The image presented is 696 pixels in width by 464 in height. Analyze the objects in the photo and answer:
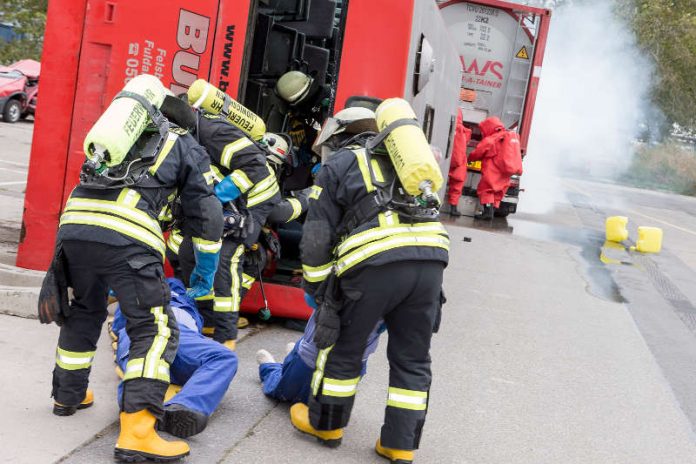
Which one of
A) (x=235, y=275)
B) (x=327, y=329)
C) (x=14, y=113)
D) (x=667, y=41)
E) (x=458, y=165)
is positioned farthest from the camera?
(x=667, y=41)

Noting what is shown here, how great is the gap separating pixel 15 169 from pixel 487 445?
1050 centimetres

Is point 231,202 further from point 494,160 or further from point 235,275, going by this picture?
point 494,160

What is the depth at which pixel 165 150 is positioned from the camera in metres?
4.25

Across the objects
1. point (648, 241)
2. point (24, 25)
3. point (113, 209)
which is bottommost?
point (648, 241)

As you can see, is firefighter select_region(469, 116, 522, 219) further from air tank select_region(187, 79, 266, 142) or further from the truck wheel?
the truck wheel

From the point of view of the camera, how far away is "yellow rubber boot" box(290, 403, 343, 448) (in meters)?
4.56

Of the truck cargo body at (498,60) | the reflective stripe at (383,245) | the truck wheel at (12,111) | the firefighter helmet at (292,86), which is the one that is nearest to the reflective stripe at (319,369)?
the reflective stripe at (383,245)

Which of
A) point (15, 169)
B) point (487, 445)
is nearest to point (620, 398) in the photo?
point (487, 445)

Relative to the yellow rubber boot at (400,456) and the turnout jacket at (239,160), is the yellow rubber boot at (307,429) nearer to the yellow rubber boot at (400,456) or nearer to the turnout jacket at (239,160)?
the yellow rubber boot at (400,456)

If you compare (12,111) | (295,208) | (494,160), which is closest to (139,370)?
(295,208)

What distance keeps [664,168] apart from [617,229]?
98.5ft

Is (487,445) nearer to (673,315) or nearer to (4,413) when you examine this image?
(4,413)

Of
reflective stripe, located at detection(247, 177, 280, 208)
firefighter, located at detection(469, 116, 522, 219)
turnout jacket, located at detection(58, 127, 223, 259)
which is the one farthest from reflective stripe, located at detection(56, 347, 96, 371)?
firefighter, located at detection(469, 116, 522, 219)

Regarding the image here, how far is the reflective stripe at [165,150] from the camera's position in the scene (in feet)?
13.7
